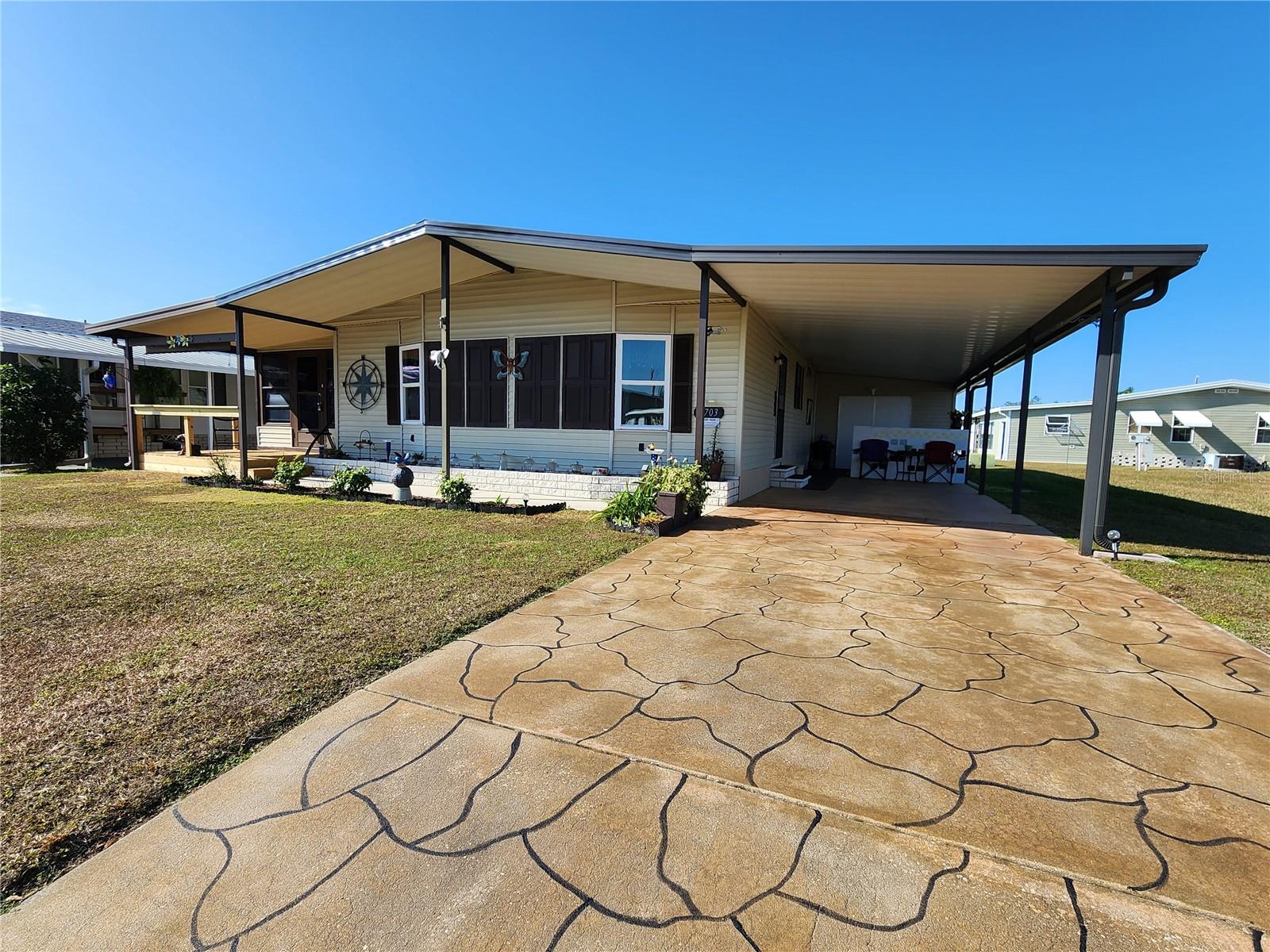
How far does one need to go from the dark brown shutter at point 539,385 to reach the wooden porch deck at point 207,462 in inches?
220

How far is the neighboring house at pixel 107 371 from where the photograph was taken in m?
13.1

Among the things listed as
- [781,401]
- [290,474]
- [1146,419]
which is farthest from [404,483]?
[1146,419]

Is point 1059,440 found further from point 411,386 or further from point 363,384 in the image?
point 363,384

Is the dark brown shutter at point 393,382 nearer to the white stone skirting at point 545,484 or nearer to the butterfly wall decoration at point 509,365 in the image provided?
the white stone skirting at point 545,484

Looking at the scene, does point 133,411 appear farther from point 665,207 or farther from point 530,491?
point 665,207

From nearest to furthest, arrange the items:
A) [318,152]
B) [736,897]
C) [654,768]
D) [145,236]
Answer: [736,897] → [654,768] → [318,152] → [145,236]

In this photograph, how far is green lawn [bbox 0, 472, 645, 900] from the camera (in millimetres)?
1703

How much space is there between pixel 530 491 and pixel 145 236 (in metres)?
10.4

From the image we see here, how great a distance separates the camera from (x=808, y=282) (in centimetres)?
660

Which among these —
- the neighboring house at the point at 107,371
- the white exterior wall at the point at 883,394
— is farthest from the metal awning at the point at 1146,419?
the neighboring house at the point at 107,371

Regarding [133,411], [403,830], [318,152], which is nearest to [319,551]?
[403,830]

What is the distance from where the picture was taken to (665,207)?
1786 cm

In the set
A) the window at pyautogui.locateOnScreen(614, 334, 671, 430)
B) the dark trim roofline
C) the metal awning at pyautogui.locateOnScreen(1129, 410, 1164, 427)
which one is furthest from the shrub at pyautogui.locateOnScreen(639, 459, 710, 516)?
the metal awning at pyautogui.locateOnScreen(1129, 410, 1164, 427)

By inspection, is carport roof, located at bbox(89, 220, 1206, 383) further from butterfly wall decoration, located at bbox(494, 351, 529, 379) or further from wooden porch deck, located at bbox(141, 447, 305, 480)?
wooden porch deck, located at bbox(141, 447, 305, 480)
